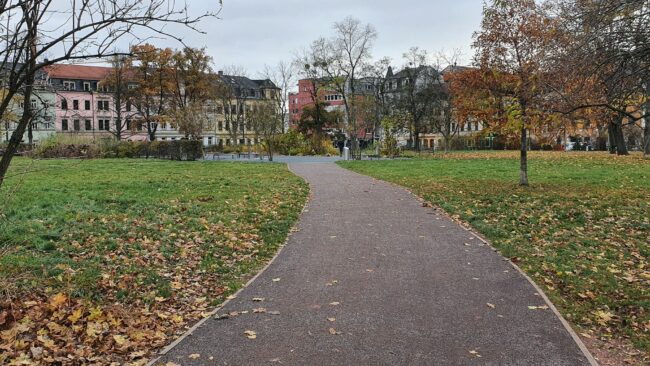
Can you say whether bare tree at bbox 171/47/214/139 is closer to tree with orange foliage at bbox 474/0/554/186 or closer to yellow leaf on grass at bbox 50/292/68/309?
tree with orange foliage at bbox 474/0/554/186

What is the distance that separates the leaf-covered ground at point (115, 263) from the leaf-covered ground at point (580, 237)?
4115mm

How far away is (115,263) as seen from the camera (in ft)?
23.7

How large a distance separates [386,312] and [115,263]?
3966 millimetres

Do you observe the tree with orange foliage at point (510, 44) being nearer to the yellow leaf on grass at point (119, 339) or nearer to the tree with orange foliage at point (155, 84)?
the yellow leaf on grass at point (119, 339)

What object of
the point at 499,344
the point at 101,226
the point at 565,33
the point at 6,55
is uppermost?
the point at 565,33

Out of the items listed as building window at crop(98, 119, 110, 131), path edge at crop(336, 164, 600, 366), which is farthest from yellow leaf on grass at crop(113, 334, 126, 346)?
building window at crop(98, 119, 110, 131)

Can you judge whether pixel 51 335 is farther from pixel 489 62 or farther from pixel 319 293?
pixel 489 62

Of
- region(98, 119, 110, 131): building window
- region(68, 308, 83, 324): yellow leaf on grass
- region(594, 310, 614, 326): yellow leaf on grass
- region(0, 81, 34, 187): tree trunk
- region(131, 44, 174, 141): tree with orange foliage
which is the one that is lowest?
region(594, 310, 614, 326): yellow leaf on grass

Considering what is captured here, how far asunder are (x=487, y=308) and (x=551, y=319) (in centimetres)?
67

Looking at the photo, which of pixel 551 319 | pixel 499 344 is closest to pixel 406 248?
pixel 551 319

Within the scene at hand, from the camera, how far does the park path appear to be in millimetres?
4590

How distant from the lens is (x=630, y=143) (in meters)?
58.8

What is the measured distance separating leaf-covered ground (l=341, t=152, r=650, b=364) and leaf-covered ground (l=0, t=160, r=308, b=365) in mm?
4115

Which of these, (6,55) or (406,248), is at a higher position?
(6,55)
